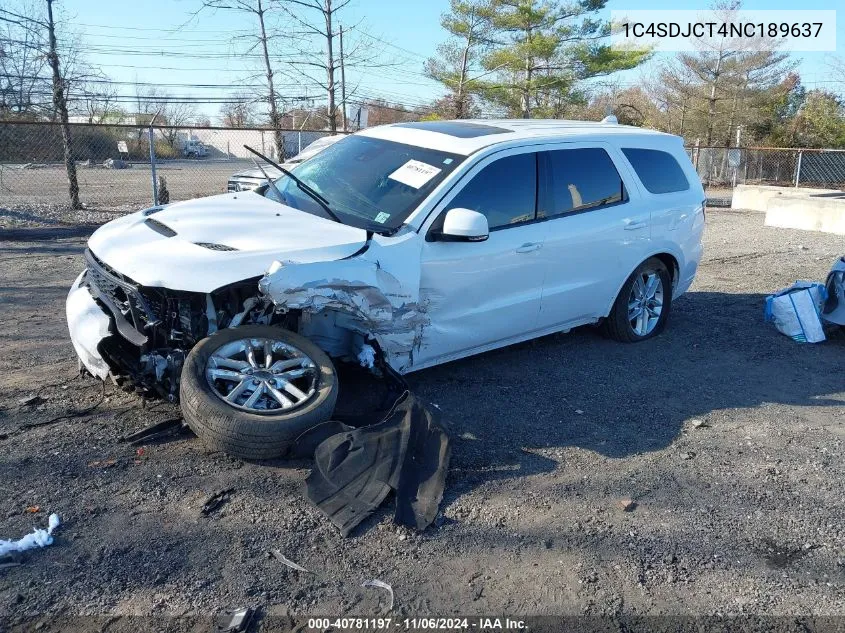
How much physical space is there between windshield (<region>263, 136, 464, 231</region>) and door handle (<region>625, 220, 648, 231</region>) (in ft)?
5.52

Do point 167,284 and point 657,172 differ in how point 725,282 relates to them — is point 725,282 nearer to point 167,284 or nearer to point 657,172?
point 657,172

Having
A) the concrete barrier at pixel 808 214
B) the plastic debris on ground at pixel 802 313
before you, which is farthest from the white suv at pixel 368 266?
the concrete barrier at pixel 808 214

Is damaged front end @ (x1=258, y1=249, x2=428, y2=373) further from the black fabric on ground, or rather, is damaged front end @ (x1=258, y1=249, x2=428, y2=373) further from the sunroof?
the sunroof

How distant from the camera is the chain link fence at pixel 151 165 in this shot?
16.0 metres

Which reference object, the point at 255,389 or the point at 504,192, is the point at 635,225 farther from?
the point at 255,389

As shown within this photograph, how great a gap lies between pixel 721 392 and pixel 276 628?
12.9 feet

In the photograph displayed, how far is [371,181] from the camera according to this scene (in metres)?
5.12

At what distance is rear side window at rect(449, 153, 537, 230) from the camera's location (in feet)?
16.3

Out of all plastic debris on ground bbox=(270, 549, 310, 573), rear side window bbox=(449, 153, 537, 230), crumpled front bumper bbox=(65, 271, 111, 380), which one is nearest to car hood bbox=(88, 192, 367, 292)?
crumpled front bumper bbox=(65, 271, 111, 380)

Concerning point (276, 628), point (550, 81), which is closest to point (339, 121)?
point (550, 81)

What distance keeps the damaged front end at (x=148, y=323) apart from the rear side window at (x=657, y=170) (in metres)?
3.50

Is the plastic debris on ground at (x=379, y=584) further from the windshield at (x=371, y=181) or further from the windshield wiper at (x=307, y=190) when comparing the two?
the windshield wiper at (x=307, y=190)

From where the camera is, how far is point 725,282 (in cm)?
923

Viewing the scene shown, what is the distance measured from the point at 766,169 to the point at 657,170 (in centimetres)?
2770
